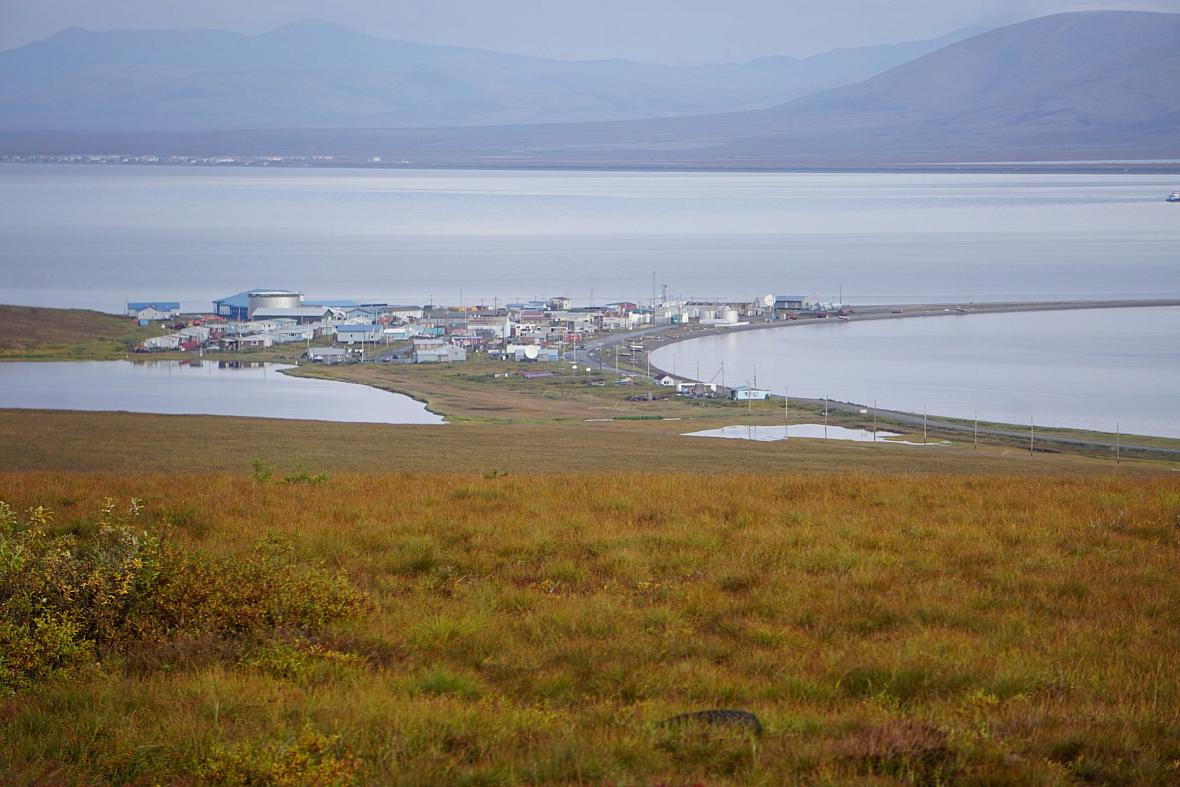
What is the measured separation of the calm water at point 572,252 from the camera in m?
89.8

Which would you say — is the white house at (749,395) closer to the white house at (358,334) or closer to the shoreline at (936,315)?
the shoreline at (936,315)

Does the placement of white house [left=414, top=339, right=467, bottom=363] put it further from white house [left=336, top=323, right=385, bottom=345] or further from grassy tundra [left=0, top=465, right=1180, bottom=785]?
grassy tundra [left=0, top=465, right=1180, bottom=785]

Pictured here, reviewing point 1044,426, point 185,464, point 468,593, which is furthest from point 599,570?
point 1044,426

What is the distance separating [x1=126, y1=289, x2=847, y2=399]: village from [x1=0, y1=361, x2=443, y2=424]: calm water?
657 cm

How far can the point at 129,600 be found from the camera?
16.7 ft

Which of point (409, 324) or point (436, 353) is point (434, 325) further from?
point (436, 353)

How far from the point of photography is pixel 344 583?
221 inches

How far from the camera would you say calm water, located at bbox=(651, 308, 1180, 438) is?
1714 inches

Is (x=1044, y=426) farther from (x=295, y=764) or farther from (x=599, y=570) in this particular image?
(x=295, y=764)

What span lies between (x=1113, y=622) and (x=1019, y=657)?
0.83 meters

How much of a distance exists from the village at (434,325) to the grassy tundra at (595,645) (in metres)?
37.6

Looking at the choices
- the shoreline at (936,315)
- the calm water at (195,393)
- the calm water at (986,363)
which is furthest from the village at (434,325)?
the calm water at (195,393)

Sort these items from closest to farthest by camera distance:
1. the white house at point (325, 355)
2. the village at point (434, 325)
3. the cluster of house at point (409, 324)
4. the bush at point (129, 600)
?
the bush at point (129, 600), the white house at point (325, 355), the village at point (434, 325), the cluster of house at point (409, 324)

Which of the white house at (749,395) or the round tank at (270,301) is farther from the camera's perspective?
the round tank at (270,301)
